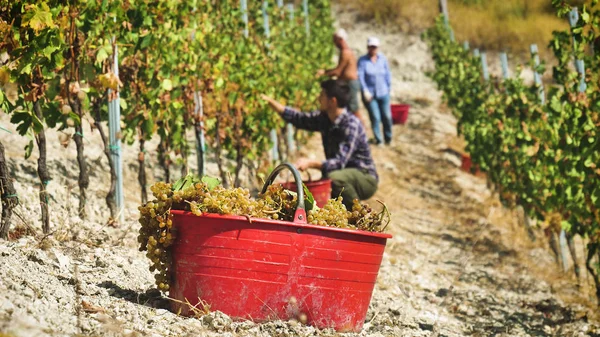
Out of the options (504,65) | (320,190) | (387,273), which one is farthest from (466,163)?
(320,190)

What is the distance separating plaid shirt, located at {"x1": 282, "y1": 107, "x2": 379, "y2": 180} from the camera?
224 inches

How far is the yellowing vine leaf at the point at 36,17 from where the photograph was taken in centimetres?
356

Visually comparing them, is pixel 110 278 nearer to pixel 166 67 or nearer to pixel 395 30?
pixel 166 67

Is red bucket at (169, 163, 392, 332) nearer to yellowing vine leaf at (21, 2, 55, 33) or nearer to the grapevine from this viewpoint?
yellowing vine leaf at (21, 2, 55, 33)

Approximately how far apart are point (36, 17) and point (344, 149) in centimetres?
Answer: 260

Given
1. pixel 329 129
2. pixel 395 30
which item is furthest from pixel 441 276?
pixel 395 30

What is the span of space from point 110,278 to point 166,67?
6.10 feet

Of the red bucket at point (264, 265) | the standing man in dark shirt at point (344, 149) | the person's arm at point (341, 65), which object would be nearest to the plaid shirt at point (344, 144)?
the standing man in dark shirt at point (344, 149)

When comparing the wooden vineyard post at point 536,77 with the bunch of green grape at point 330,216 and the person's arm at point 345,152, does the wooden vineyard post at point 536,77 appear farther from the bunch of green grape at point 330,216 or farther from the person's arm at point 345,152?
the bunch of green grape at point 330,216

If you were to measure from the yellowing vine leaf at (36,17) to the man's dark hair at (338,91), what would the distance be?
2543 mm

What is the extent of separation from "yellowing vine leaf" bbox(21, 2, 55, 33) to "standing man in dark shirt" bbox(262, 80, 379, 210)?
2279mm

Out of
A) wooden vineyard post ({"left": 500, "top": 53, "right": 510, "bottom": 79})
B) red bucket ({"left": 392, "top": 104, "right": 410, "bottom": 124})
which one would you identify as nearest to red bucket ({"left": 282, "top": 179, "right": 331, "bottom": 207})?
wooden vineyard post ({"left": 500, "top": 53, "right": 510, "bottom": 79})

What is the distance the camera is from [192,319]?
3230 mm

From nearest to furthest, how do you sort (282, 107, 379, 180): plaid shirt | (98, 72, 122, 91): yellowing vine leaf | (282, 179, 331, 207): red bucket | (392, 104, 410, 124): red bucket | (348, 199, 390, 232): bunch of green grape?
(348, 199, 390, 232): bunch of green grape
(98, 72, 122, 91): yellowing vine leaf
(282, 179, 331, 207): red bucket
(282, 107, 379, 180): plaid shirt
(392, 104, 410, 124): red bucket
